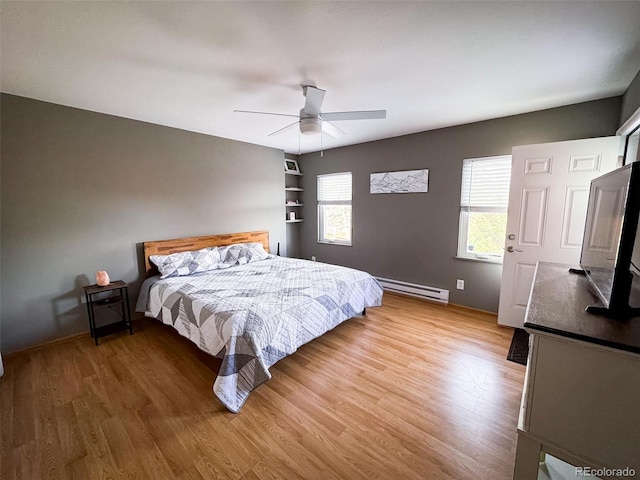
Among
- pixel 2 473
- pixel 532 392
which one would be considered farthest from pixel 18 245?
pixel 532 392

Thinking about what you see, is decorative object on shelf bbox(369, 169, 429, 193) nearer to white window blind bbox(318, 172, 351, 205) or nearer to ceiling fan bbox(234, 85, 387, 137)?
white window blind bbox(318, 172, 351, 205)

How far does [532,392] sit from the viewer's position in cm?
108

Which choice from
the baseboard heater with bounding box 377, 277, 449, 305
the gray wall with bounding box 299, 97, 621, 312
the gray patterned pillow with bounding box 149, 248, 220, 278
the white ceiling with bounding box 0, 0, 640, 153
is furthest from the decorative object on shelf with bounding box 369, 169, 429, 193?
the gray patterned pillow with bounding box 149, 248, 220, 278

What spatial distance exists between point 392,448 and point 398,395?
45 centimetres

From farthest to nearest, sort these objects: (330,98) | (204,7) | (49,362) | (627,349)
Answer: (330,98) < (49,362) < (204,7) < (627,349)

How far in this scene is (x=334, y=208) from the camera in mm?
4902

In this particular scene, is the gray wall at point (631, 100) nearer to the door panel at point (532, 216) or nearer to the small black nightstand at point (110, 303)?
the door panel at point (532, 216)

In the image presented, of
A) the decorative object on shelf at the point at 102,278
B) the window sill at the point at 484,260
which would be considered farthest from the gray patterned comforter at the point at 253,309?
the window sill at the point at 484,260

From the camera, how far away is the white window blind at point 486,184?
310 cm

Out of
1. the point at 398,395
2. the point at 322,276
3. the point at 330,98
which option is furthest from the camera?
the point at 322,276

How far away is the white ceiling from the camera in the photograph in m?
1.39

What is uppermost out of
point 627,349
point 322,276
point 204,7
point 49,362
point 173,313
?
point 204,7

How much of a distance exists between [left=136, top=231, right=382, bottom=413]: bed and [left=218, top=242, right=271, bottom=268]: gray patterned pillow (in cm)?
1

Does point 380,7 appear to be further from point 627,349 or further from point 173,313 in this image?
point 173,313
